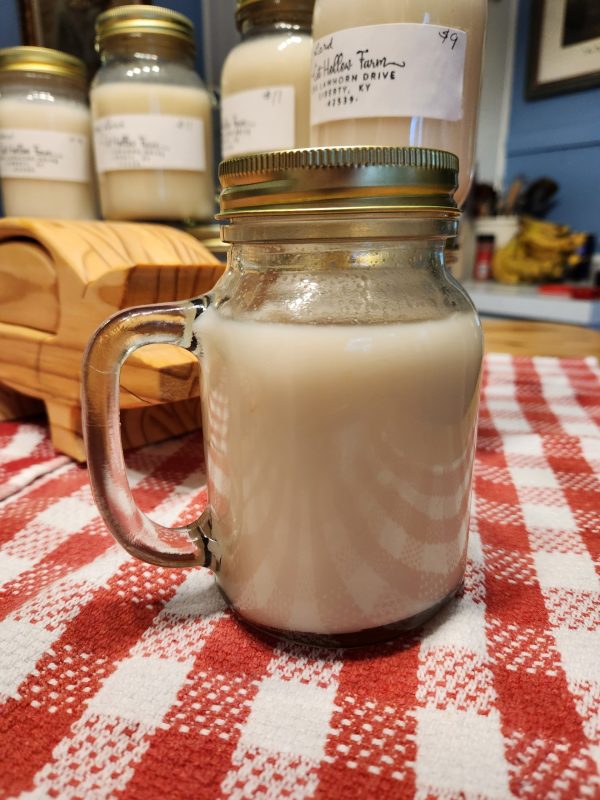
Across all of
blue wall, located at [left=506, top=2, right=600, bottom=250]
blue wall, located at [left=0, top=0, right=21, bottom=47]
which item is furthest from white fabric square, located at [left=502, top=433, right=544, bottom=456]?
blue wall, located at [left=506, top=2, right=600, bottom=250]

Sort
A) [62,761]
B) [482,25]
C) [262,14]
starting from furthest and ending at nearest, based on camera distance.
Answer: [262,14], [482,25], [62,761]

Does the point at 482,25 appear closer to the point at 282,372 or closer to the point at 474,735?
the point at 282,372

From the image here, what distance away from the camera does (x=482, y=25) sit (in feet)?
1.28

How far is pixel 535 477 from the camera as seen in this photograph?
0.47 metres

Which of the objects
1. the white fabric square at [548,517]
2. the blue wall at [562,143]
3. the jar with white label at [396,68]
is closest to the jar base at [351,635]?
the white fabric square at [548,517]

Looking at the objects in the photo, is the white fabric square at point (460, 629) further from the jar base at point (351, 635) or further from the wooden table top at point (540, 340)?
the wooden table top at point (540, 340)

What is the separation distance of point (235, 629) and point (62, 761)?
0.09m

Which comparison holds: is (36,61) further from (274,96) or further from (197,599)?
(197,599)

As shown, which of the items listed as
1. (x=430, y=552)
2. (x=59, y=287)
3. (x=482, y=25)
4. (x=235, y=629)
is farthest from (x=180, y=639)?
(x=482, y=25)

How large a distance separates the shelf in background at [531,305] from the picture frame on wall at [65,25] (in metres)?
1.01

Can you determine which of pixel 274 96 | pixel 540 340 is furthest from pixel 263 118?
pixel 540 340

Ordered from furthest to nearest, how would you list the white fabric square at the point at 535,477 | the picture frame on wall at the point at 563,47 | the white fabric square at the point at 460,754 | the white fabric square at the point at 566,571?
the picture frame on wall at the point at 563,47, the white fabric square at the point at 535,477, the white fabric square at the point at 566,571, the white fabric square at the point at 460,754

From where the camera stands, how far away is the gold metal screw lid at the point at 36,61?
1.85 ft

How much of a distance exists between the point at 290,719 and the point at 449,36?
0.40m
